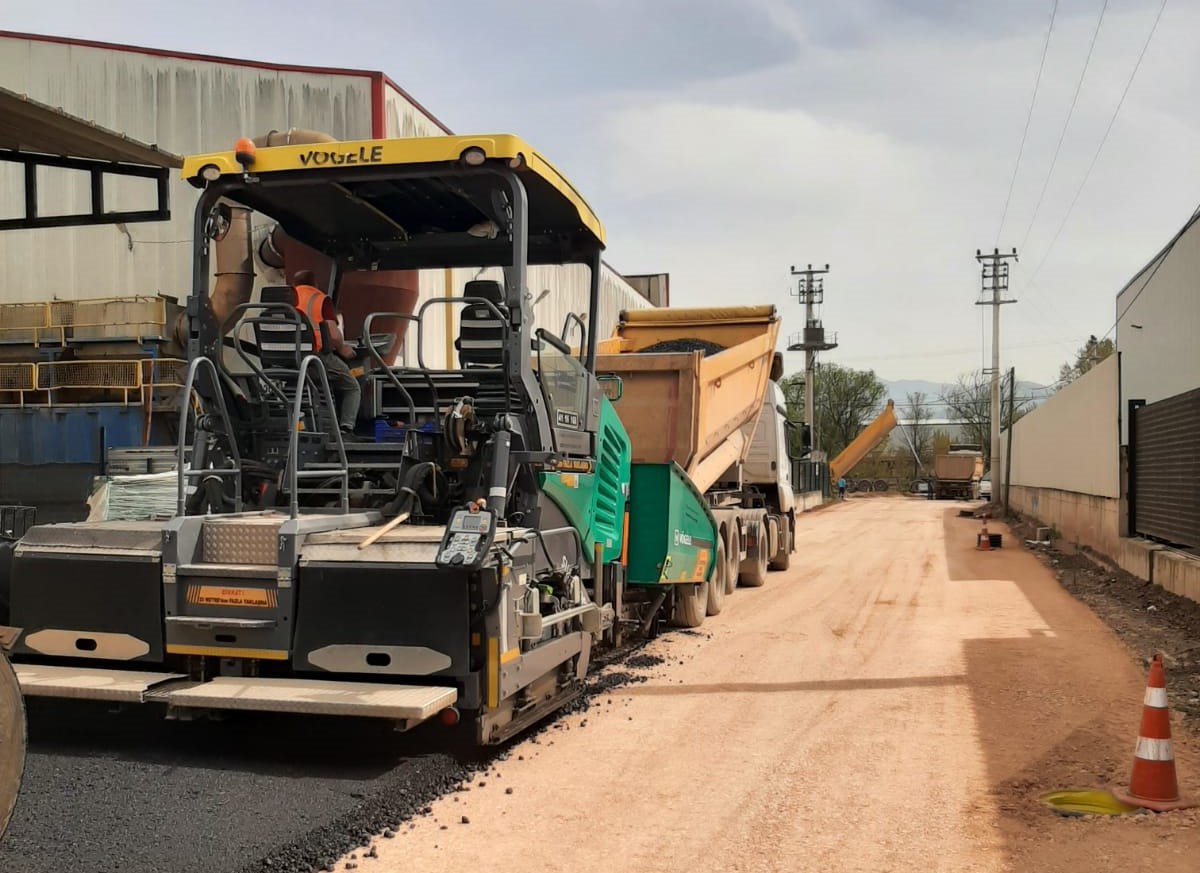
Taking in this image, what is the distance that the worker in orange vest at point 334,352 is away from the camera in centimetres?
585

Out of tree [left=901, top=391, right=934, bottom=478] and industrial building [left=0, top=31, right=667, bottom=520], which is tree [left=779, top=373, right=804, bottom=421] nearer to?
tree [left=901, top=391, right=934, bottom=478]

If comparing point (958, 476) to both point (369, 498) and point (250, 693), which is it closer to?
point (369, 498)

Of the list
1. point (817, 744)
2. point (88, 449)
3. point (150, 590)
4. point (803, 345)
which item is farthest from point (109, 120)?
point (803, 345)

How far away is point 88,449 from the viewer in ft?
50.6

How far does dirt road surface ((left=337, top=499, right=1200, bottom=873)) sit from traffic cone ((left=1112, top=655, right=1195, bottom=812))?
0.14 m

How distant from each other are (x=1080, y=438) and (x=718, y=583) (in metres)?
10.9

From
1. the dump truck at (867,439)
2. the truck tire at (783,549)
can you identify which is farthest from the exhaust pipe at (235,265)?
the dump truck at (867,439)

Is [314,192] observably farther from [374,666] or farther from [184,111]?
[184,111]

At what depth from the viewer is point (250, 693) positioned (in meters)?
4.61

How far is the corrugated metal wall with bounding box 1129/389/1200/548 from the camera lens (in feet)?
35.9

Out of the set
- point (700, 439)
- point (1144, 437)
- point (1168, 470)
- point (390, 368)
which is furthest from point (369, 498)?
point (1144, 437)

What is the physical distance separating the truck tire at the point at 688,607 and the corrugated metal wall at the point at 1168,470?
5100mm

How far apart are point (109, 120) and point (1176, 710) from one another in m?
16.2

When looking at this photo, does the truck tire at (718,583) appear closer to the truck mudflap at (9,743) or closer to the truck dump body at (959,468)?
the truck mudflap at (9,743)
